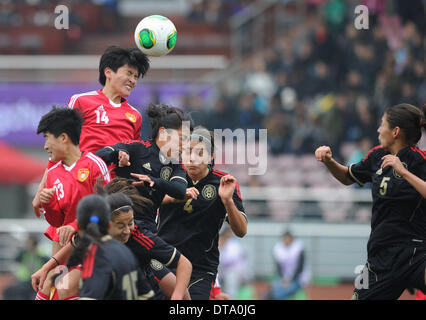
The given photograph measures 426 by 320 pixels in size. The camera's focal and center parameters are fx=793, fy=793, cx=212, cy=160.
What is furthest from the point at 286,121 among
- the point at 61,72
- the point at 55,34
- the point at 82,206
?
the point at 82,206

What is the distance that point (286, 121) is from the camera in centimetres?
1568

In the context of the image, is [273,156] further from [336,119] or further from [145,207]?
[145,207]

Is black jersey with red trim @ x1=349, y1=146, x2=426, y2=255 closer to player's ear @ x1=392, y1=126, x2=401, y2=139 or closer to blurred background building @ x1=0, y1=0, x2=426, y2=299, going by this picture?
player's ear @ x1=392, y1=126, x2=401, y2=139

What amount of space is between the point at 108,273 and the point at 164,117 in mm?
1932

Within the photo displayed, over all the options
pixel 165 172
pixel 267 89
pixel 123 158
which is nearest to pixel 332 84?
pixel 267 89

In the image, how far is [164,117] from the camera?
636cm

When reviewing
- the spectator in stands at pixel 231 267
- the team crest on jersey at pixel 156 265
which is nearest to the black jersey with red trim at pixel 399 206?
the team crest on jersey at pixel 156 265

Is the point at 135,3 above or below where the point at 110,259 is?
above

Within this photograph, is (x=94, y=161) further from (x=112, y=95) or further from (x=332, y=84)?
(x=332, y=84)

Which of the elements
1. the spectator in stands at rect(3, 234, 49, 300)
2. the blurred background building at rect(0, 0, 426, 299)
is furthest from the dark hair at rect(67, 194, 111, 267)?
the blurred background building at rect(0, 0, 426, 299)

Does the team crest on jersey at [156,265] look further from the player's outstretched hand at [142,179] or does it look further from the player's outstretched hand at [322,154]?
the player's outstretched hand at [322,154]

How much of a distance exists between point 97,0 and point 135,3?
87.6 inches

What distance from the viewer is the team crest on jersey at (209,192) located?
21.4 feet

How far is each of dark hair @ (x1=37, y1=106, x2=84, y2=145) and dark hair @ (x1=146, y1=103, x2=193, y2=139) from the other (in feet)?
2.06
